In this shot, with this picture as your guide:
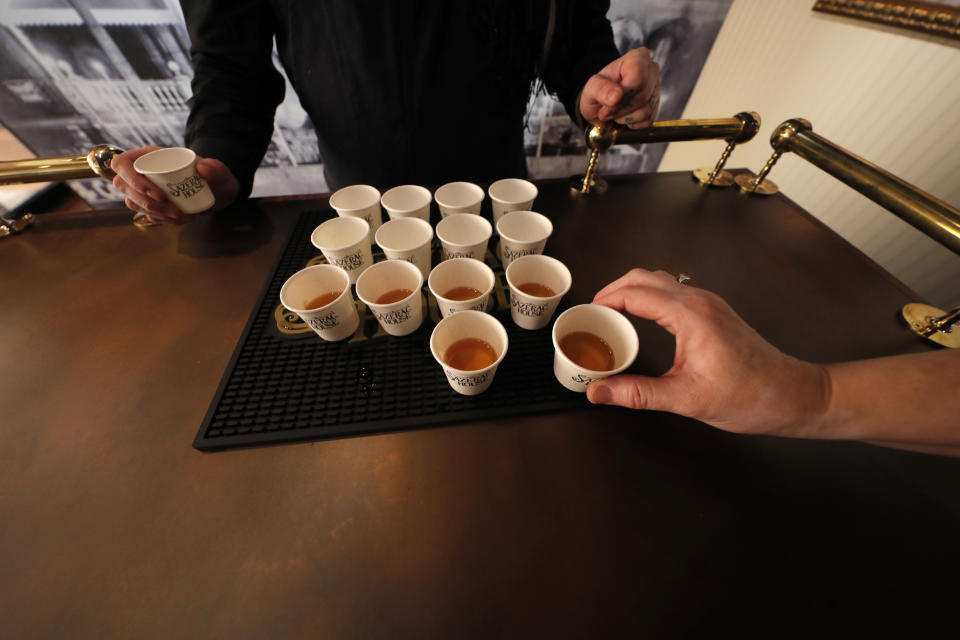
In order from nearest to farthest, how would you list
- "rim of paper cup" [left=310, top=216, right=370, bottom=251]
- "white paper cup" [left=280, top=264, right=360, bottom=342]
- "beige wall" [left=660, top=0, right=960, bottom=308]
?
"white paper cup" [left=280, top=264, right=360, bottom=342], "rim of paper cup" [left=310, top=216, right=370, bottom=251], "beige wall" [left=660, top=0, right=960, bottom=308]

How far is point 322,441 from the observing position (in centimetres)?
67

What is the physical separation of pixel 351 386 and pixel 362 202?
2.11 ft

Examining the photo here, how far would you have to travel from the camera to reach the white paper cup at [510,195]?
1.04 metres

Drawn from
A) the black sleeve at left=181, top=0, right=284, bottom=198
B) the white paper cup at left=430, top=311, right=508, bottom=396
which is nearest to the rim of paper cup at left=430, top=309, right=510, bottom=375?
the white paper cup at left=430, top=311, right=508, bottom=396

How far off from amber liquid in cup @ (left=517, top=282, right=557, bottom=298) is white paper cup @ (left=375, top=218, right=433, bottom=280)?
274 millimetres

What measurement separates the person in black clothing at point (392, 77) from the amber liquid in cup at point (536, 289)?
578 mm

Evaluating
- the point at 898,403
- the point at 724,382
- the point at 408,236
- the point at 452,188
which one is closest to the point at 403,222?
the point at 408,236

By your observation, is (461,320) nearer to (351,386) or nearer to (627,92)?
(351,386)

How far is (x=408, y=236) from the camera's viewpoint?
3.29 ft

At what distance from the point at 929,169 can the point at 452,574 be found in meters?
2.32

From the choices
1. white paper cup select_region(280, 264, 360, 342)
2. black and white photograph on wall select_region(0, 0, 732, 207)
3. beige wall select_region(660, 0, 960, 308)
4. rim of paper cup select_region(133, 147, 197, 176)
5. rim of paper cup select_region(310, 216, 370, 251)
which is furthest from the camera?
black and white photograph on wall select_region(0, 0, 732, 207)

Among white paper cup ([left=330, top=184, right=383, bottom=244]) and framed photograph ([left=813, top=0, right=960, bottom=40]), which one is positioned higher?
framed photograph ([left=813, top=0, right=960, bottom=40])

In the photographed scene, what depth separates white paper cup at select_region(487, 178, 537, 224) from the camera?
3.42ft

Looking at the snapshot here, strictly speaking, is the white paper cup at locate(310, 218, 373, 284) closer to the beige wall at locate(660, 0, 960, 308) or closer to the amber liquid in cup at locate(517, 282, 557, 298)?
the amber liquid in cup at locate(517, 282, 557, 298)
